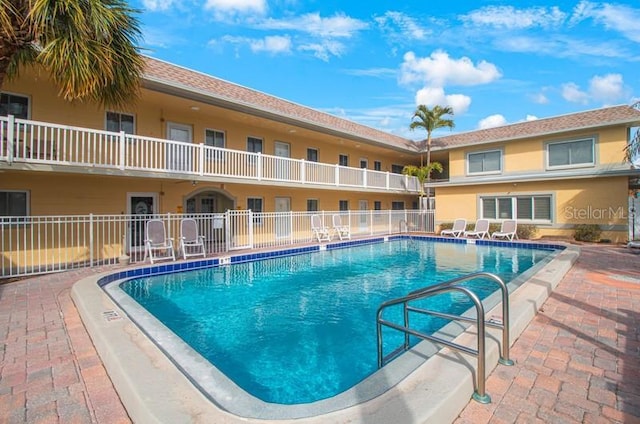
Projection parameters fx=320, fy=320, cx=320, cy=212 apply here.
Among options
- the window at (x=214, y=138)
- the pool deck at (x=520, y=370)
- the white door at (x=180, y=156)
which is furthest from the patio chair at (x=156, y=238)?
the pool deck at (x=520, y=370)

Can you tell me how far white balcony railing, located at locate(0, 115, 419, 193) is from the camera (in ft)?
27.6

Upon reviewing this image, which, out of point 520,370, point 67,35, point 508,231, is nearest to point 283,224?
point 67,35

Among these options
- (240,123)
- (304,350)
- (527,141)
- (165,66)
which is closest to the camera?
(304,350)

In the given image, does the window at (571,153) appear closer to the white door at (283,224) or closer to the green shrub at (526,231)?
the green shrub at (526,231)

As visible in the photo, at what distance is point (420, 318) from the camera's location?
6070mm

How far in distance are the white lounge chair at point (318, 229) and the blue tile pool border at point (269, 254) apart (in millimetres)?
1272

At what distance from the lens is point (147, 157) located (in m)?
10.4

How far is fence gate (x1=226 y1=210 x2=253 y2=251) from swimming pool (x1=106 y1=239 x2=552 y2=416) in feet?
6.10

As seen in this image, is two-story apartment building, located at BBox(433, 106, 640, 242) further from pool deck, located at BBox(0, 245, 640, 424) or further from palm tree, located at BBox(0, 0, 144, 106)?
palm tree, located at BBox(0, 0, 144, 106)

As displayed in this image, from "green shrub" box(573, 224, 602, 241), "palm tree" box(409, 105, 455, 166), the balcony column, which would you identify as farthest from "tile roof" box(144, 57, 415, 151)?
"green shrub" box(573, 224, 602, 241)

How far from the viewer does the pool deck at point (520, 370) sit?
255 centimetres

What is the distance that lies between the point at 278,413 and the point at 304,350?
2539mm

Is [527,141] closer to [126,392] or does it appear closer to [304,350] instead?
[304,350]

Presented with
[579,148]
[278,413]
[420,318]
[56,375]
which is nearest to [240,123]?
[420,318]
